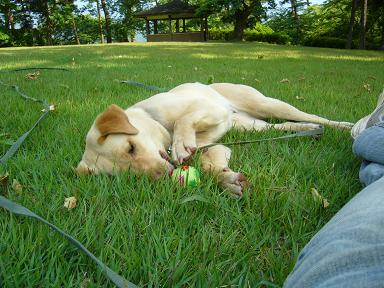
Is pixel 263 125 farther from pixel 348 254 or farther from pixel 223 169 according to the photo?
pixel 348 254

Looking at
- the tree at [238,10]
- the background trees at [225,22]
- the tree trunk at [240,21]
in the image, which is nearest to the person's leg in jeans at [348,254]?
the background trees at [225,22]

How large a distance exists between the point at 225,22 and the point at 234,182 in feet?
128

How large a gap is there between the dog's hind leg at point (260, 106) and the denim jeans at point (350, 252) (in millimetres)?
2701

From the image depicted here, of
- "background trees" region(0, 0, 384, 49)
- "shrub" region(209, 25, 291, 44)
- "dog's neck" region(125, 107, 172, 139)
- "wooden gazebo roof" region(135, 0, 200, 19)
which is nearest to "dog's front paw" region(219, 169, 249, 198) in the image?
"dog's neck" region(125, 107, 172, 139)

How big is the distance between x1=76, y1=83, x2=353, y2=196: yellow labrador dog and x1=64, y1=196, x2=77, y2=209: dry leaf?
485mm

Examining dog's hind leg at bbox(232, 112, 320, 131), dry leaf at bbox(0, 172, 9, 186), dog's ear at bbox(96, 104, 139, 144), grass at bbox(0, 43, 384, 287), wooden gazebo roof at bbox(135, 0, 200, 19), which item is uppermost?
wooden gazebo roof at bbox(135, 0, 200, 19)

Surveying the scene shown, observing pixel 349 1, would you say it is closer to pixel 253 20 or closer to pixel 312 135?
pixel 253 20

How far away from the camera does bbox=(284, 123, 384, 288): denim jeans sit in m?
0.86

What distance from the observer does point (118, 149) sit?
8.52 ft

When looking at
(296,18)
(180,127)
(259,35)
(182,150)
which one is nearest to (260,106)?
(180,127)

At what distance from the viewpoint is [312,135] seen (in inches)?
126

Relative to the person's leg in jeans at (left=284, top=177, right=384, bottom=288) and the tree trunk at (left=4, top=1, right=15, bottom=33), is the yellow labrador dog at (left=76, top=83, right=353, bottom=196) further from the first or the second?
the tree trunk at (left=4, top=1, right=15, bottom=33)

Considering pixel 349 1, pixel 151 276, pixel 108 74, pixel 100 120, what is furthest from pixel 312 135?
pixel 349 1

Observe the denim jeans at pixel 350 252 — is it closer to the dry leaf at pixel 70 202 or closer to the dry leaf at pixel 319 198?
the dry leaf at pixel 319 198
